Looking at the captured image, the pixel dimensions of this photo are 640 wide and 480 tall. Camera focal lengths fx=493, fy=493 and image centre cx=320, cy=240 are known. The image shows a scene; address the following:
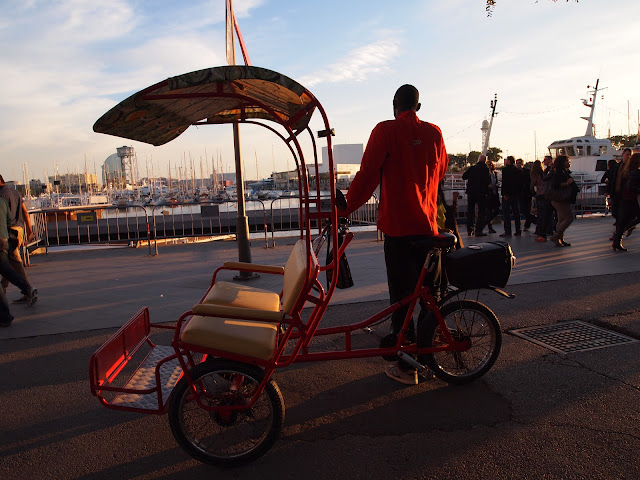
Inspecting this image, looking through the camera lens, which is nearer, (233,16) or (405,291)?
(405,291)

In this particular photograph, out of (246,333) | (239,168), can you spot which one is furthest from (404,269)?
(239,168)

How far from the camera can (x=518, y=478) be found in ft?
9.30

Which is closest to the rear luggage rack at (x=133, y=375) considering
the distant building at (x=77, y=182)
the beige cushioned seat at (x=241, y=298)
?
the beige cushioned seat at (x=241, y=298)

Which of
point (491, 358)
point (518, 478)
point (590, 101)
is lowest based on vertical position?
point (518, 478)

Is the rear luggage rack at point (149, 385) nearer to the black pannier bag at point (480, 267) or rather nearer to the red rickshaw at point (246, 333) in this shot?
the red rickshaw at point (246, 333)

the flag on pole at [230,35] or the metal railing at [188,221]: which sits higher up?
the flag on pole at [230,35]

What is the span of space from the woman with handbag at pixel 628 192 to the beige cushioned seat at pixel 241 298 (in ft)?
25.9

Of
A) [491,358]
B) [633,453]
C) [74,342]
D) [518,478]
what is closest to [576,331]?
[491,358]

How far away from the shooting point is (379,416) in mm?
3633

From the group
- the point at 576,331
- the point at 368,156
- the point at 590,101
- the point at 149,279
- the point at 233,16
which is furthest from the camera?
the point at 590,101

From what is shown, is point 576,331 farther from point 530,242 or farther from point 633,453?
point 530,242

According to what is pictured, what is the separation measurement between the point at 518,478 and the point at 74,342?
15.5 feet

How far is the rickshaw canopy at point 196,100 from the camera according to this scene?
122 inches

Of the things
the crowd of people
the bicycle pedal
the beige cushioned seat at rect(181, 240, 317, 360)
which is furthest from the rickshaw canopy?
the crowd of people
